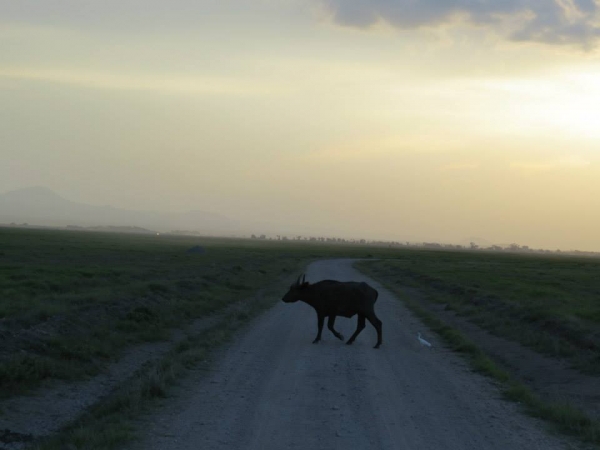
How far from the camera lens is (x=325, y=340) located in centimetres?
1808

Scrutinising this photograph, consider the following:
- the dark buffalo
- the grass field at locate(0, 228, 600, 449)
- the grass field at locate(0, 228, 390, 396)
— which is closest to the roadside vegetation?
the grass field at locate(0, 228, 600, 449)

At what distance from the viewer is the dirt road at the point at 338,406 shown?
864cm

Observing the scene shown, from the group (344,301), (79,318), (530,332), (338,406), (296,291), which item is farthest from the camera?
(530,332)

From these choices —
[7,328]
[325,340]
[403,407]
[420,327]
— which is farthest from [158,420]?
[420,327]

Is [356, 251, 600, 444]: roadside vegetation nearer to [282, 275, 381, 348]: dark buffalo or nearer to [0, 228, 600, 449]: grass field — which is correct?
[0, 228, 600, 449]: grass field

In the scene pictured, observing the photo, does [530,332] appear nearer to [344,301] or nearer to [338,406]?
[344,301]

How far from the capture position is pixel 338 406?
10.4 m

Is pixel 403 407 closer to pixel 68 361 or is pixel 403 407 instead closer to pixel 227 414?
pixel 227 414

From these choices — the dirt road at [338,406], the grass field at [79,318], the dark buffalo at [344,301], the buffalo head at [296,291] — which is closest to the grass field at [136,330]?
the grass field at [79,318]

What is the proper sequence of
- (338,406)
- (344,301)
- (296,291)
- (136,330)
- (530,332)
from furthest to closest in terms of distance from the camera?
(530,332) < (296,291) < (136,330) < (344,301) < (338,406)

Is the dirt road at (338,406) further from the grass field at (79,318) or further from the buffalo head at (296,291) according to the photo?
the grass field at (79,318)

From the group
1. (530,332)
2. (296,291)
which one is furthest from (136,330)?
(530,332)

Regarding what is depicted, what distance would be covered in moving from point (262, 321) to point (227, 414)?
12.1 metres

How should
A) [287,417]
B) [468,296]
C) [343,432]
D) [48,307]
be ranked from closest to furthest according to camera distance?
[343,432] → [287,417] → [48,307] → [468,296]
